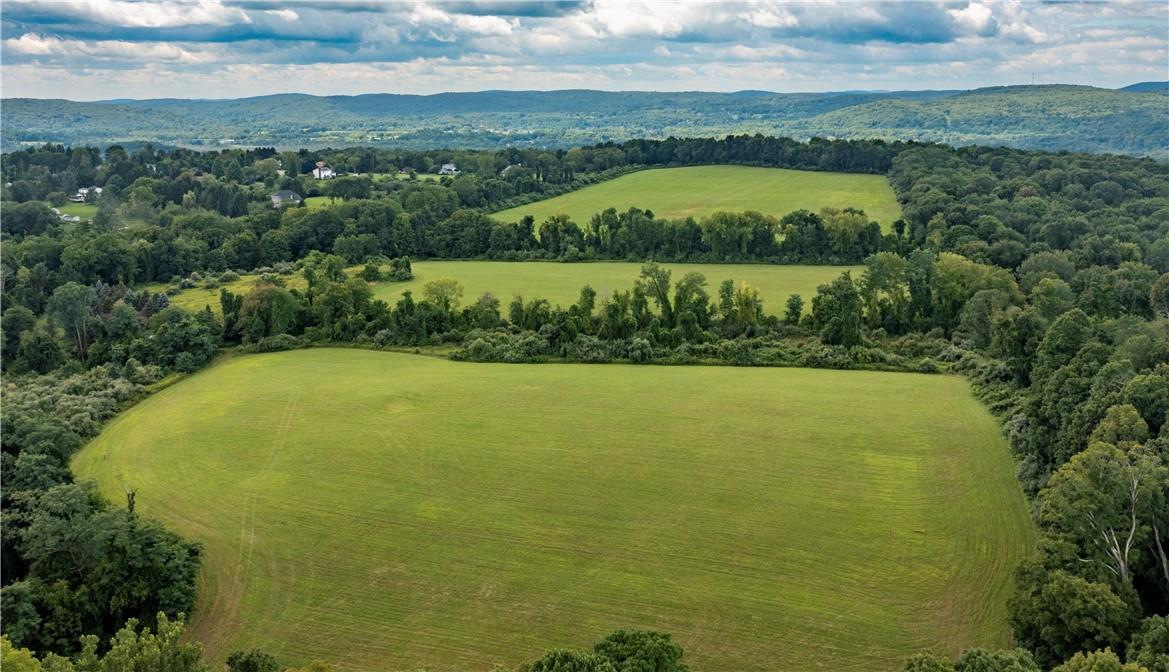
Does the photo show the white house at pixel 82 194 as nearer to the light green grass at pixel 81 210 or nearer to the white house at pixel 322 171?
the light green grass at pixel 81 210

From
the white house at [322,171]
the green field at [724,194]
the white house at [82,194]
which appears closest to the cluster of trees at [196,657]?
the green field at [724,194]

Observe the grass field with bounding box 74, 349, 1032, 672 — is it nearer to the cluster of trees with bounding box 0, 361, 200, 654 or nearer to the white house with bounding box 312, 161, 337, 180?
the cluster of trees with bounding box 0, 361, 200, 654

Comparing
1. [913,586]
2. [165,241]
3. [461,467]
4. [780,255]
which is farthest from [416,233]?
[913,586]

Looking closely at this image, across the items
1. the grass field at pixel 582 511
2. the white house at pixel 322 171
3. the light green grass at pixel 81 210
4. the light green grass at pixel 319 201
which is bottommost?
the grass field at pixel 582 511

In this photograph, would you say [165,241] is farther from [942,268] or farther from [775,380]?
[942,268]

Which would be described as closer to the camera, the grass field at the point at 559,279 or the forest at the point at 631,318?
the forest at the point at 631,318

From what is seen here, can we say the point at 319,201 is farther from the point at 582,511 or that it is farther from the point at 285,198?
the point at 582,511

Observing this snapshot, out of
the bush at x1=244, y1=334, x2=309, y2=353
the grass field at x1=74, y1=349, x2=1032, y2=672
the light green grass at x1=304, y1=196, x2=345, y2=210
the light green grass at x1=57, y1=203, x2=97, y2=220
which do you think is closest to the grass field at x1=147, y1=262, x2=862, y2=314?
the bush at x1=244, y1=334, x2=309, y2=353

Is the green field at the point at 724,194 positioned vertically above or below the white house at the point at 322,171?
below
